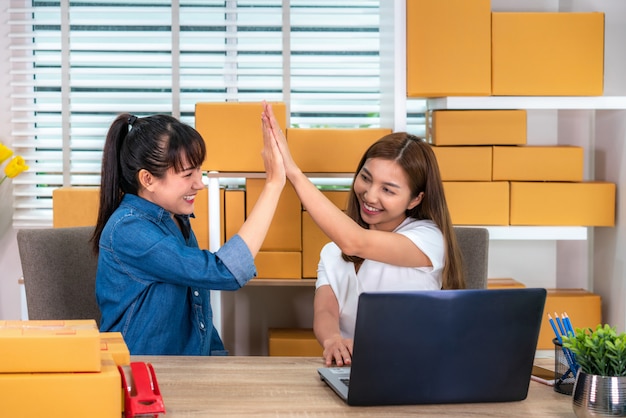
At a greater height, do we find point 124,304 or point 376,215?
point 376,215

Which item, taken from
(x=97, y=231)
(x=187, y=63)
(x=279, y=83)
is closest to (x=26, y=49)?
(x=187, y=63)

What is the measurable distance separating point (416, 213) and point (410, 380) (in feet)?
3.21

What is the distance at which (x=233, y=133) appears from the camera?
2891 mm

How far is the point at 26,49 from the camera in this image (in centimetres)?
354

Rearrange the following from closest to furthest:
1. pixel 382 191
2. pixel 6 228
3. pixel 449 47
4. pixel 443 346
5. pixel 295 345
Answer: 1. pixel 443 346
2. pixel 382 191
3. pixel 449 47
4. pixel 295 345
5. pixel 6 228

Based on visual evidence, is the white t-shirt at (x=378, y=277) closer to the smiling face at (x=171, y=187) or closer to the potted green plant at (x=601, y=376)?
the smiling face at (x=171, y=187)

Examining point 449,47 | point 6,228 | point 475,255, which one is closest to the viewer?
point 475,255

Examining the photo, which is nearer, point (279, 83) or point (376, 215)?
point (376, 215)

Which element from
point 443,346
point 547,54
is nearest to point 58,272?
point 443,346

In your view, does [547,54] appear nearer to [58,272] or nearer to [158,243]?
[158,243]

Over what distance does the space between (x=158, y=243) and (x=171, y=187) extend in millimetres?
187

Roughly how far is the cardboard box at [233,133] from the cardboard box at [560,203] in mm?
886

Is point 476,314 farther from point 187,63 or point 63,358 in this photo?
point 187,63

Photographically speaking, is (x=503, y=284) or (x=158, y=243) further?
(x=503, y=284)
